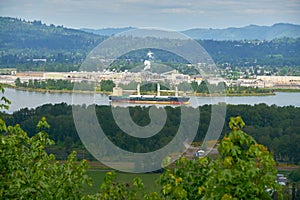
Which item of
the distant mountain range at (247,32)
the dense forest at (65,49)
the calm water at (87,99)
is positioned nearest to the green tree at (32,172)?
the calm water at (87,99)

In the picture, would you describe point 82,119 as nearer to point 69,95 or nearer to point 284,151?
point 284,151

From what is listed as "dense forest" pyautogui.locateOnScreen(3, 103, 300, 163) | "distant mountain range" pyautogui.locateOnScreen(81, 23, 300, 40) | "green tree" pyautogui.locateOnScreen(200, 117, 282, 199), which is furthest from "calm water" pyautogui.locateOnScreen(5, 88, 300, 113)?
"distant mountain range" pyautogui.locateOnScreen(81, 23, 300, 40)

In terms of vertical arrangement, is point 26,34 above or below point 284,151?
above

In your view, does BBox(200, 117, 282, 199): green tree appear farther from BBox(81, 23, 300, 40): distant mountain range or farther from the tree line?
BBox(81, 23, 300, 40): distant mountain range

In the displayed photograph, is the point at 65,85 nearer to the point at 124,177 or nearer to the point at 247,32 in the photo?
the point at 124,177

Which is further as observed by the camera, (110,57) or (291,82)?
(291,82)

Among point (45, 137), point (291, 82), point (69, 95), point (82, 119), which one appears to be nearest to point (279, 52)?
point (291, 82)

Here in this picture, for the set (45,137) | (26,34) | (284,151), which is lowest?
(284,151)
